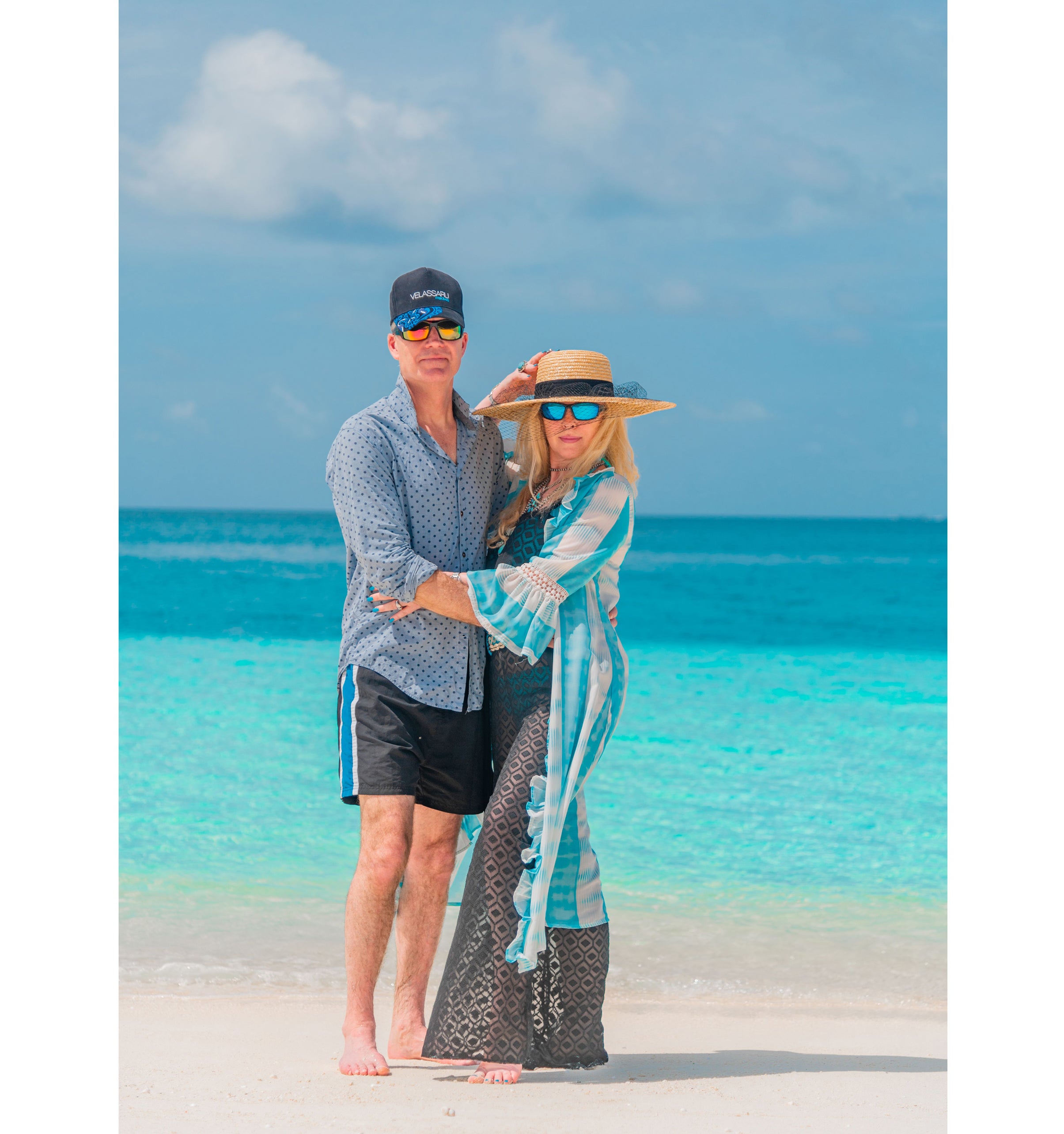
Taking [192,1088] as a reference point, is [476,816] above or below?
above

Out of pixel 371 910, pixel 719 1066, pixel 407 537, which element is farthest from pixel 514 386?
pixel 719 1066

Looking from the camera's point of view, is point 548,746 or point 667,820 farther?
point 667,820

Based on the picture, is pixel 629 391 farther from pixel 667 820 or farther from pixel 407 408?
pixel 667 820

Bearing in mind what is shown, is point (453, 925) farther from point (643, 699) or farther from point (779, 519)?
point (779, 519)

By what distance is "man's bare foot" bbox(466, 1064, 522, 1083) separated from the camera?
119 inches

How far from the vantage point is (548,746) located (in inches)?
123

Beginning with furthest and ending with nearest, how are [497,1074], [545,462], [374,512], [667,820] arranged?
[667,820] → [545,462] → [374,512] → [497,1074]

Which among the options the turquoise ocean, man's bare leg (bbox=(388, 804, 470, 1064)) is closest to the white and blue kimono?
man's bare leg (bbox=(388, 804, 470, 1064))

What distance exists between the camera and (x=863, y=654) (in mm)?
19031

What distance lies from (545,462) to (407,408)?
0.42 m

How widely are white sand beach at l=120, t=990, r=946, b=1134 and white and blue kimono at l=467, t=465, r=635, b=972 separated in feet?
1.32

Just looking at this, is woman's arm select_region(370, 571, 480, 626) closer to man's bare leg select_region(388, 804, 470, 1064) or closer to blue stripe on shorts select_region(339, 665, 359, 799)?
blue stripe on shorts select_region(339, 665, 359, 799)
